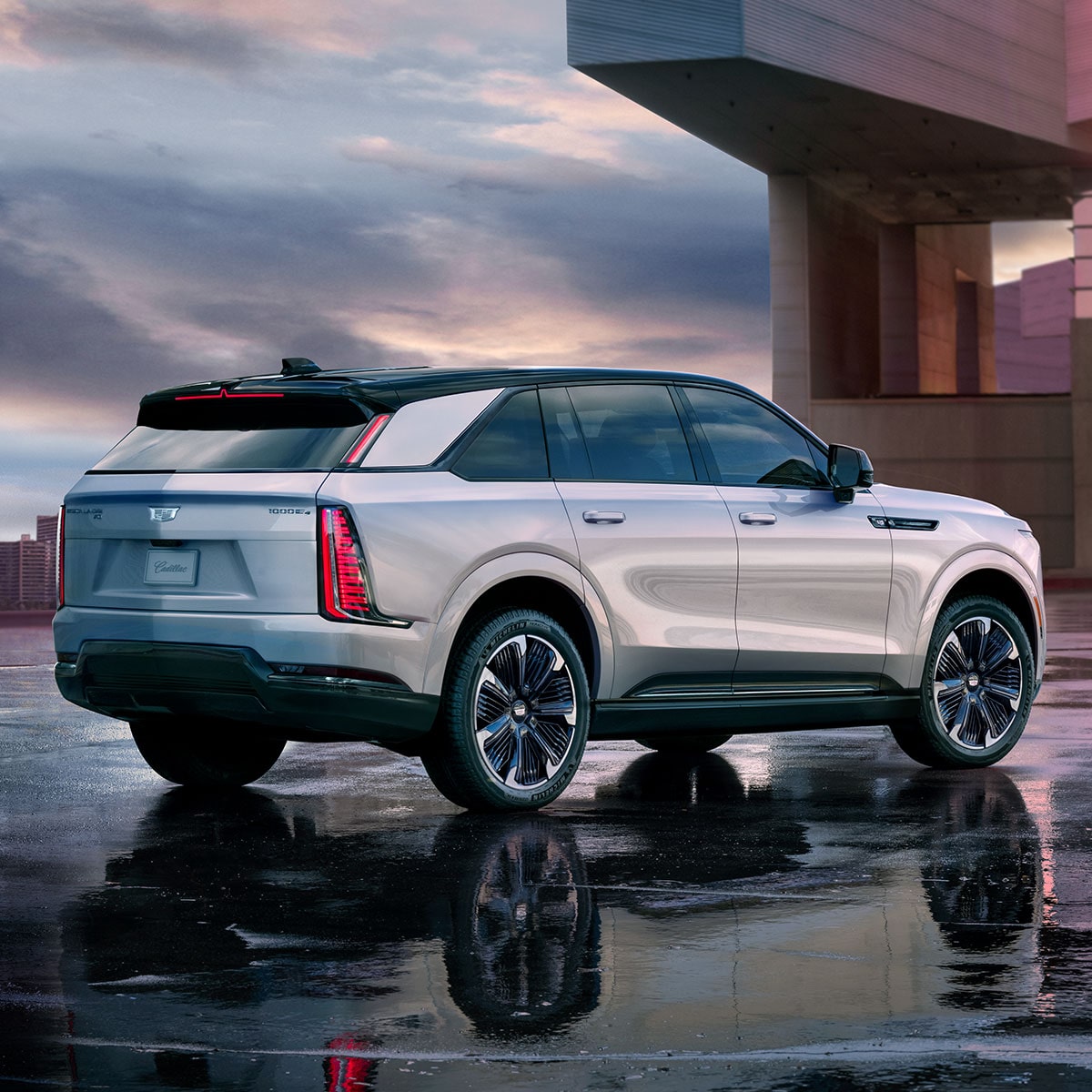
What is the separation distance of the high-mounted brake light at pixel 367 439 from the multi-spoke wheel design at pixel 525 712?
3.36ft

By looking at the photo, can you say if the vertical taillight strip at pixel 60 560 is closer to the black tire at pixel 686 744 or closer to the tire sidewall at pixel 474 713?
the tire sidewall at pixel 474 713

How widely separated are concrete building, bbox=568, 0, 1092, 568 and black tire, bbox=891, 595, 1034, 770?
1403 inches

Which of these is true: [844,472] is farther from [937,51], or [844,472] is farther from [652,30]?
[937,51]

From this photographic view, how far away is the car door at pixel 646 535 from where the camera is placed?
30.5 ft

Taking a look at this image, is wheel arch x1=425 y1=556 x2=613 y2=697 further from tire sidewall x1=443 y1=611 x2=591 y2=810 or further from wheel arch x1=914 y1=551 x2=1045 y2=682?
wheel arch x1=914 y1=551 x2=1045 y2=682

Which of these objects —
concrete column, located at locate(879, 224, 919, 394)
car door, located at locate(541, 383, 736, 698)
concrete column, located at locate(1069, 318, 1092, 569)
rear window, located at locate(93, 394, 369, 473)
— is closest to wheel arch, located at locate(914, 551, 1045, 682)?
car door, located at locate(541, 383, 736, 698)

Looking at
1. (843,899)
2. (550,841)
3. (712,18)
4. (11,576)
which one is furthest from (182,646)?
(712,18)

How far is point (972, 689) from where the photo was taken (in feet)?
36.0

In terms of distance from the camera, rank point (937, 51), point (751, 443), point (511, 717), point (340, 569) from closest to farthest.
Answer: point (340, 569) → point (511, 717) → point (751, 443) → point (937, 51)

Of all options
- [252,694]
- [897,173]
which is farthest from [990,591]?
[897,173]

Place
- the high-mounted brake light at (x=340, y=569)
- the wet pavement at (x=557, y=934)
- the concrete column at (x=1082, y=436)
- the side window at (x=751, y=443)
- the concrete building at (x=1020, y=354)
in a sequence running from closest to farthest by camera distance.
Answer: the wet pavement at (x=557, y=934)
the high-mounted brake light at (x=340, y=569)
the side window at (x=751, y=443)
the concrete column at (x=1082, y=436)
the concrete building at (x=1020, y=354)

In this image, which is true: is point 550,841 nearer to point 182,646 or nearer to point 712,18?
point 182,646

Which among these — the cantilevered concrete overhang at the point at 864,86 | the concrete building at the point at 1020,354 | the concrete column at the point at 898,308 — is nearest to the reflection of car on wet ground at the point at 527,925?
the cantilevered concrete overhang at the point at 864,86

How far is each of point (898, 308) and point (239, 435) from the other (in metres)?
60.1
